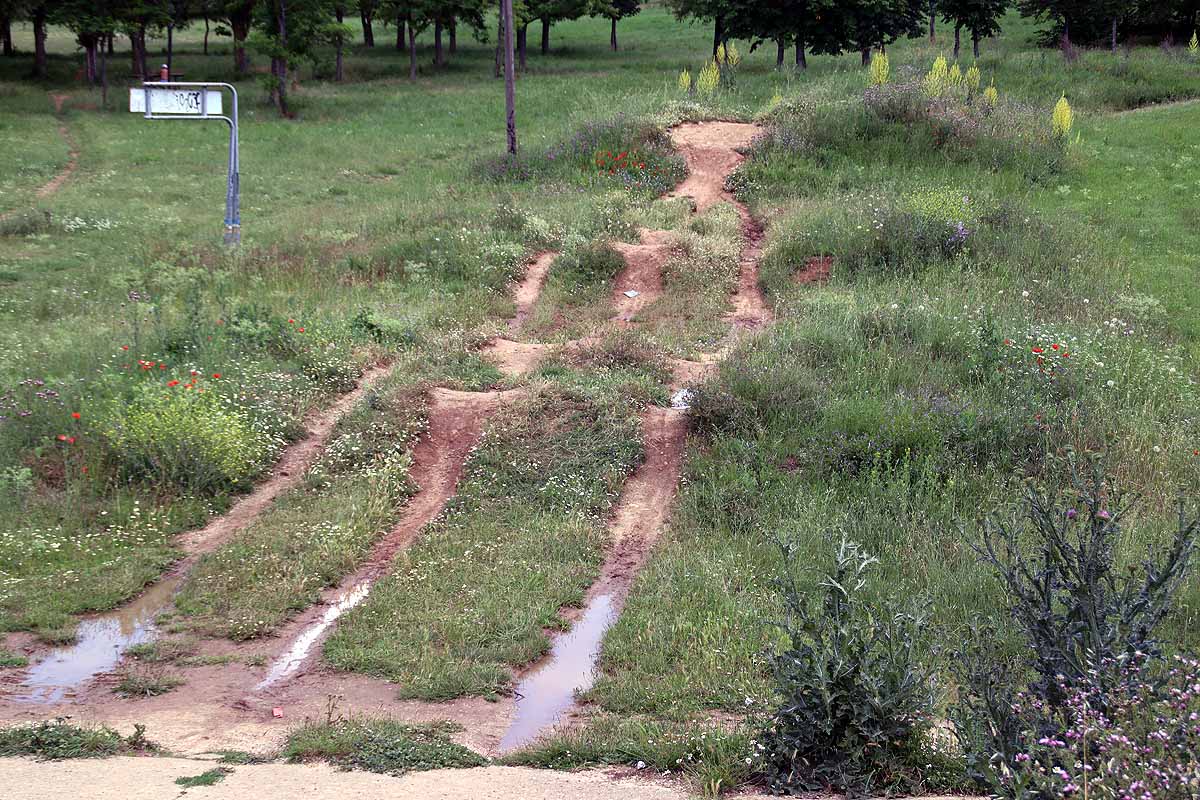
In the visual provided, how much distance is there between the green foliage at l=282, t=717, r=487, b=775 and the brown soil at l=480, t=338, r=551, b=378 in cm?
614

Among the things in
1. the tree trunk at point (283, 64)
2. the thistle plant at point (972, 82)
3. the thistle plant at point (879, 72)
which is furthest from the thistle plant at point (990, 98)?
the tree trunk at point (283, 64)

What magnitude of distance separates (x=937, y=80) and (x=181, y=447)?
58.3 ft

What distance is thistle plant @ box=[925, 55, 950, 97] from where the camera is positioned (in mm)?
21234

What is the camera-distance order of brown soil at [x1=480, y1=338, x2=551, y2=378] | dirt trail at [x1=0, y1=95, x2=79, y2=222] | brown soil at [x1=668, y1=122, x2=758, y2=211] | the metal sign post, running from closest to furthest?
brown soil at [x1=480, y1=338, x2=551, y2=378] → the metal sign post → brown soil at [x1=668, y1=122, x2=758, y2=211] → dirt trail at [x1=0, y1=95, x2=79, y2=222]

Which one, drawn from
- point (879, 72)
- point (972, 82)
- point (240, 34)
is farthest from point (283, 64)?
point (972, 82)

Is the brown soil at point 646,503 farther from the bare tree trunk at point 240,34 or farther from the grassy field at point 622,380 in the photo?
the bare tree trunk at point 240,34

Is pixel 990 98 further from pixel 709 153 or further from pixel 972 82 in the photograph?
pixel 709 153

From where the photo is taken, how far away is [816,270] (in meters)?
15.2

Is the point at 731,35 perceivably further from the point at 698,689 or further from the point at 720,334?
the point at 698,689

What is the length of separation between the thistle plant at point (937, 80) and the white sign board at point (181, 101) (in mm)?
13945

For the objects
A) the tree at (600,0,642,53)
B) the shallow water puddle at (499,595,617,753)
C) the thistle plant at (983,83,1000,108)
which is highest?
the tree at (600,0,642,53)

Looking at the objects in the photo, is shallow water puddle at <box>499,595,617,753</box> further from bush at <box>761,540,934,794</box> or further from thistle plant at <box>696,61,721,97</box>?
thistle plant at <box>696,61,721,97</box>

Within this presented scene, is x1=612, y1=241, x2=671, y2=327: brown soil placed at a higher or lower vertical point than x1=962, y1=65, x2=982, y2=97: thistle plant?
lower

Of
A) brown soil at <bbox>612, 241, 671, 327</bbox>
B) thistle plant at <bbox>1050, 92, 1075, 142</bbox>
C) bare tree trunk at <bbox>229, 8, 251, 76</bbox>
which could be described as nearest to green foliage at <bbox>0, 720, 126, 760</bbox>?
brown soil at <bbox>612, 241, 671, 327</bbox>
